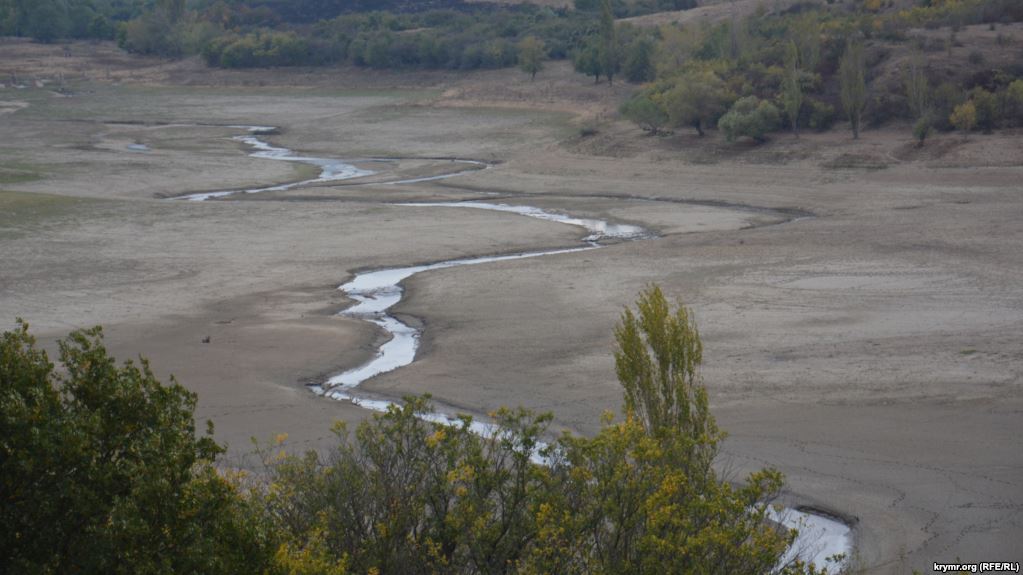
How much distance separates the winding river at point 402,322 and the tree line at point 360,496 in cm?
155

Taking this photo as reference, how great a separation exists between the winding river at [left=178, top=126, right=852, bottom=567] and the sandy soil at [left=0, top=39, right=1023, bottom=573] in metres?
0.38

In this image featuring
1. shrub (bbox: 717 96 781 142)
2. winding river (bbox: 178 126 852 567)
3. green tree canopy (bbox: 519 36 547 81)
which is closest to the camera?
winding river (bbox: 178 126 852 567)

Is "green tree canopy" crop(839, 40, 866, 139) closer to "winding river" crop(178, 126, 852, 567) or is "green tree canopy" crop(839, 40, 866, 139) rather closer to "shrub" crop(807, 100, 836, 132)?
"shrub" crop(807, 100, 836, 132)

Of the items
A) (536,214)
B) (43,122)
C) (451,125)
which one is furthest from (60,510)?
(43,122)

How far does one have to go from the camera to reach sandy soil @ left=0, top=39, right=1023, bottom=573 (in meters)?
14.6

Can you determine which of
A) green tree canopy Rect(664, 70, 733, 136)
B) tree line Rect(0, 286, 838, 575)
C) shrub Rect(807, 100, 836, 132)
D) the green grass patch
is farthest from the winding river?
shrub Rect(807, 100, 836, 132)

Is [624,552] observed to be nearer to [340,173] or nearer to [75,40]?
[340,173]

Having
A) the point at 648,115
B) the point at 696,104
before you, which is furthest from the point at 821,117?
the point at 648,115

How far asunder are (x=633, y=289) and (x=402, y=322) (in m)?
4.92

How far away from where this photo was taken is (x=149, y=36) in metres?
104

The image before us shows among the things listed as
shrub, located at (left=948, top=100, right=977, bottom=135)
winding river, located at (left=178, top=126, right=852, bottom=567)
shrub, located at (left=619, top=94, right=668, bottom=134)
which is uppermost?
shrub, located at (left=948, top=100, right=977, bottom=135)

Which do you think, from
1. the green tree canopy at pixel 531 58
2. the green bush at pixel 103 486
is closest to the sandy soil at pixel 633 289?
the green bush at pixel 103 486

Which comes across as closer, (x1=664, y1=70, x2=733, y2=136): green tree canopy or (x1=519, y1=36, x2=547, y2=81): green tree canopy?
(x1=664, y1=70, x2=733, y2=136): green tree canopy

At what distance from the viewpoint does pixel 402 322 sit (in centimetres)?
2284
